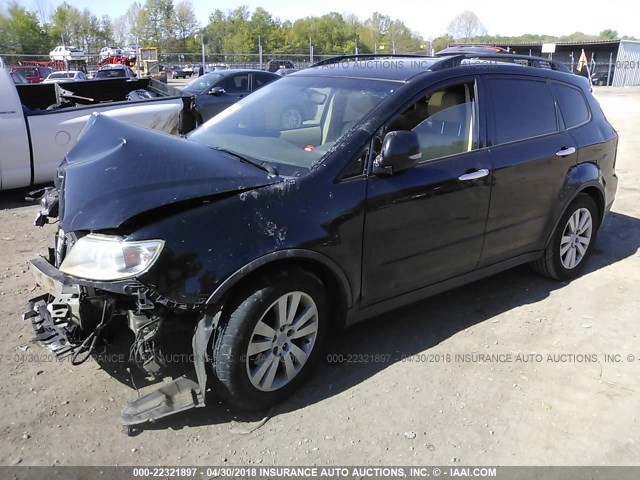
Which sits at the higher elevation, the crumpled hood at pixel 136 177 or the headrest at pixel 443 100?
the headrest at pixel 443 100

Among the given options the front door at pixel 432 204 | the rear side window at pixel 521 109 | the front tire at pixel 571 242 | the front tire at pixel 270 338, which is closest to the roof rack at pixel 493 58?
the front door at pixel 432 204

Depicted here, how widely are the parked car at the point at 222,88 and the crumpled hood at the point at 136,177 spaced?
939 centimetres

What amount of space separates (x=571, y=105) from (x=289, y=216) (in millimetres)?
3122

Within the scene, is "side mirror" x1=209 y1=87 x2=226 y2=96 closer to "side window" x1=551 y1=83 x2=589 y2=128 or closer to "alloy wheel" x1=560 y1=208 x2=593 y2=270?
"side window" x1=551 y1=83 x2=589 y2=128

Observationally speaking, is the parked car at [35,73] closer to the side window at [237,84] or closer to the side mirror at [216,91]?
the side window at [237,84]

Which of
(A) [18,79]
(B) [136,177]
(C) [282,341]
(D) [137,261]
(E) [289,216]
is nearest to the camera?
(D) [137,261]

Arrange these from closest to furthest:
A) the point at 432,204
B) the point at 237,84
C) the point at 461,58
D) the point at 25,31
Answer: the point at 432,204
the point at 461,58
the point at 237,84
the point at 25,31

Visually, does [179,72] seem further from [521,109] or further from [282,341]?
[282,341]

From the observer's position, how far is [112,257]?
2.71 metres

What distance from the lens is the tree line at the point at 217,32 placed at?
221 ft

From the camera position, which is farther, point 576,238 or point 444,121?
point 576,238

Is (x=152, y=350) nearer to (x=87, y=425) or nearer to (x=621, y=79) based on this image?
(x=87, y=425)

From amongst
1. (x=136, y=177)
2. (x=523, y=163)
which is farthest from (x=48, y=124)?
(x=523, y=163)

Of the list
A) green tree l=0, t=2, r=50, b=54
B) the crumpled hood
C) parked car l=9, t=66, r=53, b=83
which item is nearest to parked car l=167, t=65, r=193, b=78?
parked car l=9, t=66, r=53, b=83
